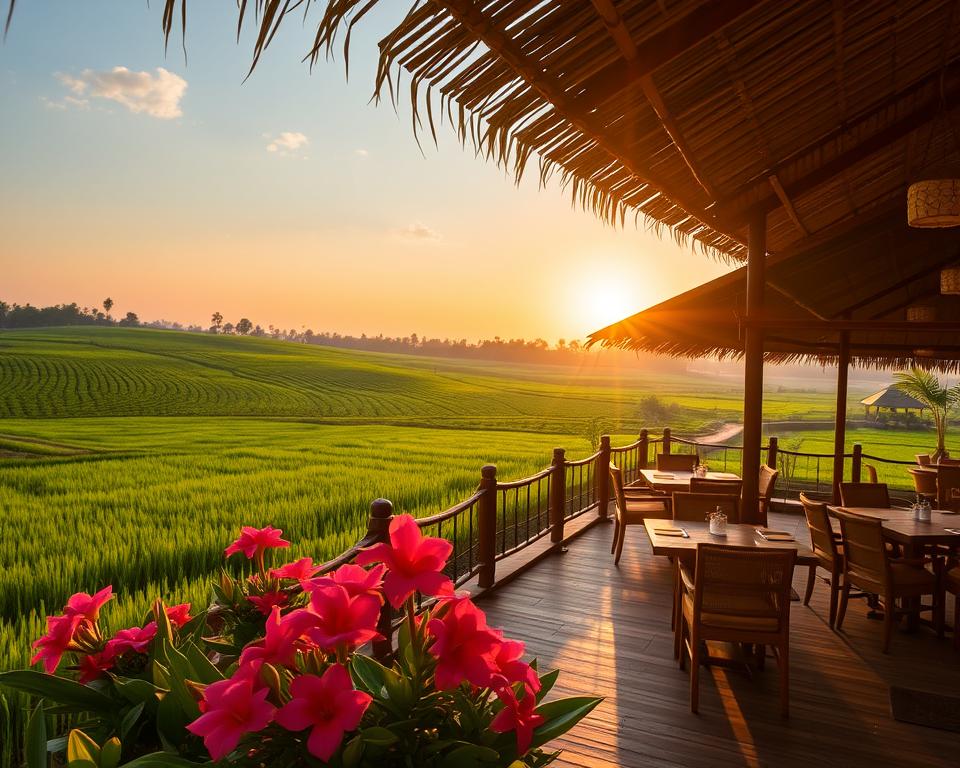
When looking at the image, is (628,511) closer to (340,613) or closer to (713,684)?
(713,684)

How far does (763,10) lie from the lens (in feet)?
10.6

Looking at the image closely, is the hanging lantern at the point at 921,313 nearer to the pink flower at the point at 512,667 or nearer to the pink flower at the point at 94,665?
the pink flower at the point at 512,667

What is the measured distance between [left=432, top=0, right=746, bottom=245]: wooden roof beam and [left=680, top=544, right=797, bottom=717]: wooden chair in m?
2.48

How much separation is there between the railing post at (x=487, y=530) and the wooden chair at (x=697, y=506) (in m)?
1.63

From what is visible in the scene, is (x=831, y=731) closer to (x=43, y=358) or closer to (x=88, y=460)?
(x=88, y=460)

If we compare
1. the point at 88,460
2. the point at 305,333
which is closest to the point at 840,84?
the point at 88,460

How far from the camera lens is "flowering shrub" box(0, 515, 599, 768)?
931mm

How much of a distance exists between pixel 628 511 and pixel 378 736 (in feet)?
20.4

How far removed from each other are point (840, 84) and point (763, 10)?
1350 millimetres

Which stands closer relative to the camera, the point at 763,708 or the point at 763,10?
the point at 763,10

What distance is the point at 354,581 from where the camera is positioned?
1103 mm

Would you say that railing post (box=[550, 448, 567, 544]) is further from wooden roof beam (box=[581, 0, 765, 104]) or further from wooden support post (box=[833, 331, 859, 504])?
wooden roof beam (box=[581, 0, 765, 104])

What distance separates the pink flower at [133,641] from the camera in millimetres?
1336

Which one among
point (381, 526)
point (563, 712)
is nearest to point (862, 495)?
point (381, 526)
